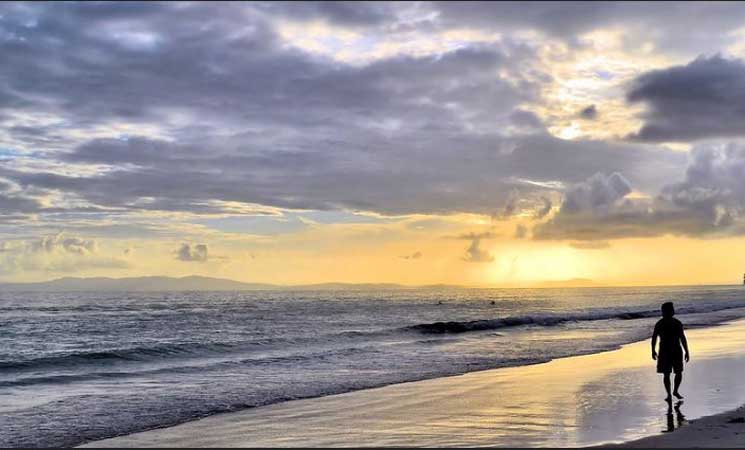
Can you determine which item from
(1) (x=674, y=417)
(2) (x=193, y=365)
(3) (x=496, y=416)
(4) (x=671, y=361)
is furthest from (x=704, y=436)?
(2) (x=193, y=365)

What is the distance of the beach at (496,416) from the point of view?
37.3 feet

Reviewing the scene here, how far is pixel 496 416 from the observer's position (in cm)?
1363

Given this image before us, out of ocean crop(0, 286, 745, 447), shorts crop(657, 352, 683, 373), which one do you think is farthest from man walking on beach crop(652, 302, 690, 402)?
ocean crop(0, 286, 745, 447)

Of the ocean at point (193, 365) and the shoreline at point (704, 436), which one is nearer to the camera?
the shoreline at point (704, 436)

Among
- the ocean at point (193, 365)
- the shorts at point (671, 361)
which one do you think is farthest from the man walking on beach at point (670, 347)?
the ocean at point (193, 365)

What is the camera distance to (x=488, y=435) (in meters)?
11.7

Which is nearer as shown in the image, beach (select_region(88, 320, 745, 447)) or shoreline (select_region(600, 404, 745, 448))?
shoreline (select_region(600, 404, 745, 448))

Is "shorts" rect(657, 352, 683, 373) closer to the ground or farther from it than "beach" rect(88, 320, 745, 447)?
farther from it

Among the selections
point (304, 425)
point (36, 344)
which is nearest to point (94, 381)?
point (304, 425)

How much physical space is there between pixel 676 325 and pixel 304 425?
8.53 m

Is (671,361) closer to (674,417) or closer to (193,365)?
(674,417)

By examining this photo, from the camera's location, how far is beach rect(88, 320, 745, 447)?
37.3ft

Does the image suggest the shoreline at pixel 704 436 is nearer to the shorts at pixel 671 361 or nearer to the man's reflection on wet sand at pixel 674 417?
the man's reflection on wet sand at pixel 674 417

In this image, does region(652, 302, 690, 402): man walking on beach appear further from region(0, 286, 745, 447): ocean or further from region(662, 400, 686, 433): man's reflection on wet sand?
region(0, 286, 745, 447): ocean
